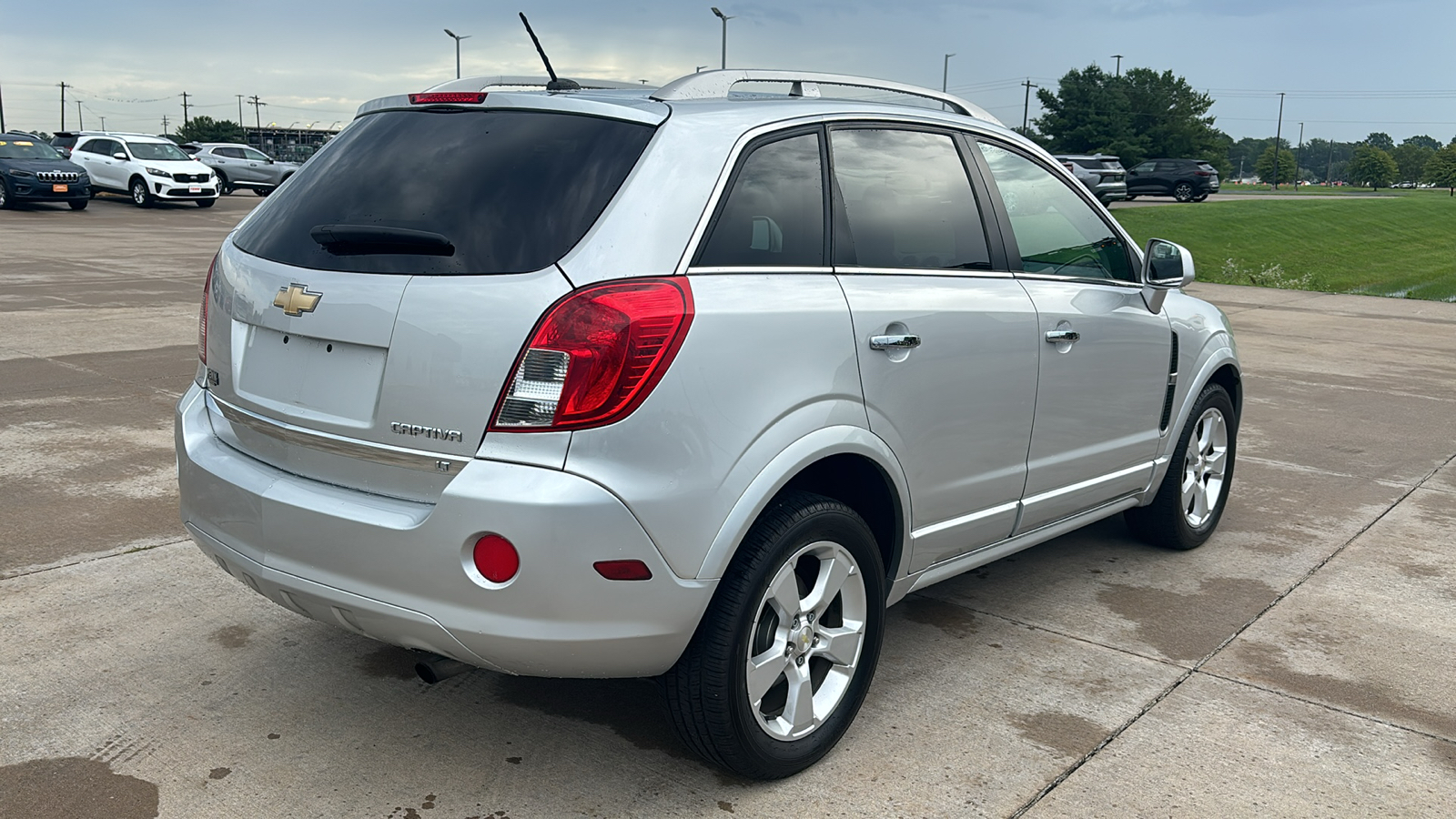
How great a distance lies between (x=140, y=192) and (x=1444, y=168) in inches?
4002

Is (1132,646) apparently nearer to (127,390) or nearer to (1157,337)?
(1157,337)

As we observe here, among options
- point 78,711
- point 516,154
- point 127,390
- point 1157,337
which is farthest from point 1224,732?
point 127,390

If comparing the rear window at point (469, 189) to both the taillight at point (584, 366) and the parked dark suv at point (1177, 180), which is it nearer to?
the taillight at point (584, 366)

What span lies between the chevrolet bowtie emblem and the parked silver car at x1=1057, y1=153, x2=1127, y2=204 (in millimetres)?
37037

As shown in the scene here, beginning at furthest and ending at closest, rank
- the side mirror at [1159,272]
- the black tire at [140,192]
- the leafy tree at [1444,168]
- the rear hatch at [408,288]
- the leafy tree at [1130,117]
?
the leafy tree at [1444,168] → the leafy tree at [1130,117] → the black tire at [140,192] → the side mirror at [1159,272] → the rear hatch at [408,288]

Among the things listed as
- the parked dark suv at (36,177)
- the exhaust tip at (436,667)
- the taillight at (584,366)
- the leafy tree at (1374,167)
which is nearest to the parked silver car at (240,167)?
the parked dark suv at (36,177)

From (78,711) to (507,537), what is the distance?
5.31 ft

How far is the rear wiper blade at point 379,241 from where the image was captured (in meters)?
2.82

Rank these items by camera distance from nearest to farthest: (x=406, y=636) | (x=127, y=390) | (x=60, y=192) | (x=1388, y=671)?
(x=406, y=636)
(x=1388, y=671)
(x=127, y=390)
(x=60, y=192)

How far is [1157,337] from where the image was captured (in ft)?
15.1

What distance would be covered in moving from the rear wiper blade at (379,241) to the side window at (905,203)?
1050 millimetres

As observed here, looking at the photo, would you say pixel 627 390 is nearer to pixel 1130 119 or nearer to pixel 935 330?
pixel 935 330

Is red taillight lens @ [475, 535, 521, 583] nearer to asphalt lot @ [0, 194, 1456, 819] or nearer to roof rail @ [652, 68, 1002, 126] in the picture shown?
asphalt lot @ [0, 194, 1456, 819]

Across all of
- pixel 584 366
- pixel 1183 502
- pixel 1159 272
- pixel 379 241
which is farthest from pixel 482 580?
pixel 1183 502
